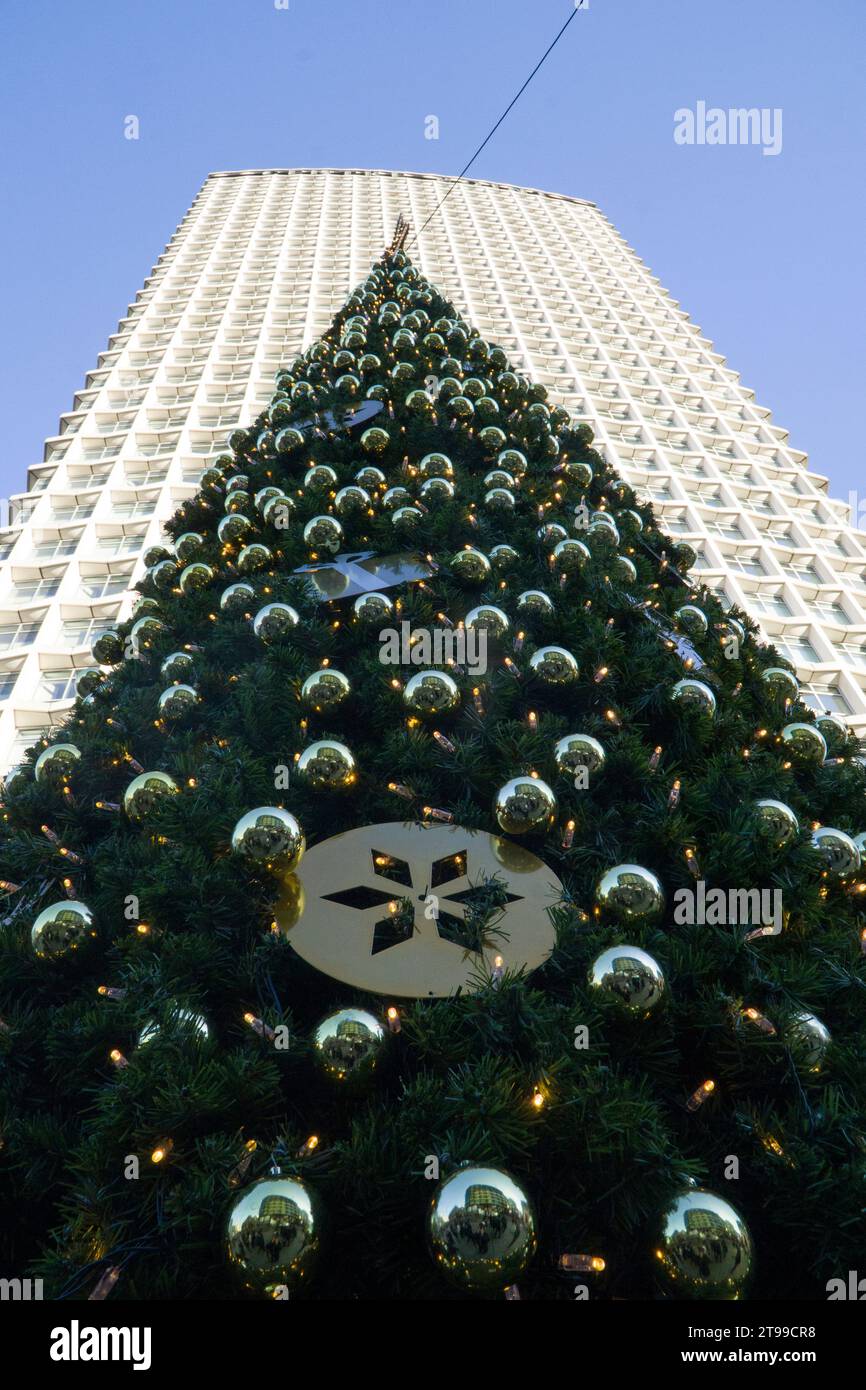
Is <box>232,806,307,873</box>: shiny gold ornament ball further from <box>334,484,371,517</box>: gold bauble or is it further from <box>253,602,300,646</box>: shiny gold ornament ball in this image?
<box>334,484,371,517</box>: gold bauble

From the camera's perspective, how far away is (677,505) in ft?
50.0

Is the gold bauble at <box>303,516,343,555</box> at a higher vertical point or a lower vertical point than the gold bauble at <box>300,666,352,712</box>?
higher

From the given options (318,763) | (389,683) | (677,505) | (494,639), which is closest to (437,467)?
(494,639)

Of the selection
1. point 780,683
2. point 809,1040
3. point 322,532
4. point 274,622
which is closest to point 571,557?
point 780,683

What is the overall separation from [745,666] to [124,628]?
3764 mm

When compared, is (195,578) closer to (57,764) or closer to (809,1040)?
(57,764)

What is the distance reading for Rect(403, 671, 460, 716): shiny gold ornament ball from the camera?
125 inches

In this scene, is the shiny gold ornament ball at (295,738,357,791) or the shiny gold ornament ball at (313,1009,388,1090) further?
the shiny gold ornament ball at (295,738,357,791)

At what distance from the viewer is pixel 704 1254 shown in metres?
1.54

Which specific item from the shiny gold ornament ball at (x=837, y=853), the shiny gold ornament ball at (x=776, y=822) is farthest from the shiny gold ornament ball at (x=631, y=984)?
the shiny gold ornament ball at (x=837, y=853)

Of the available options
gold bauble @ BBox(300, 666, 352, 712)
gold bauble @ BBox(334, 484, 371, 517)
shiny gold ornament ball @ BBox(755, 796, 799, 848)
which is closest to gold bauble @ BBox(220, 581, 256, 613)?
gold bauble @ BBox(334, 484, 371, 517)

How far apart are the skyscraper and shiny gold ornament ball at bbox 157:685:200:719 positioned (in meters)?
6.10

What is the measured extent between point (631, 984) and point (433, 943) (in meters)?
0.70
